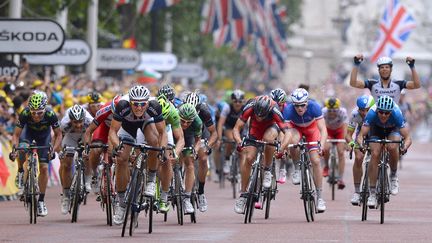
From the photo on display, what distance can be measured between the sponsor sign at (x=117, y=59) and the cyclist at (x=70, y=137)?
18330 mm

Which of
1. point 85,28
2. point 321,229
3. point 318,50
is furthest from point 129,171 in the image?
point 318,50

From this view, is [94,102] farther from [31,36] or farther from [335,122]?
[335,122]

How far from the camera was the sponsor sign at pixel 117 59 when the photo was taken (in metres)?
41.1

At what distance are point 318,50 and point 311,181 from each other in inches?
4670

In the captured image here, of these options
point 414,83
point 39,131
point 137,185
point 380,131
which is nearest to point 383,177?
point 380,131

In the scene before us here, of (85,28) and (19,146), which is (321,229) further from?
(85,28)

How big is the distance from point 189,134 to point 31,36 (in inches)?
226

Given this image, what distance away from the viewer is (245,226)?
20781 mm

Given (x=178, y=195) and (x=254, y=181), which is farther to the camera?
(x=254, y=181)

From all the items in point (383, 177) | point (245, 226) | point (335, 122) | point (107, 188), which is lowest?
point (245, 226)

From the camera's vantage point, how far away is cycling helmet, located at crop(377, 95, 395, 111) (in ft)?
68.1

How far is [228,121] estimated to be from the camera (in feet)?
99.8

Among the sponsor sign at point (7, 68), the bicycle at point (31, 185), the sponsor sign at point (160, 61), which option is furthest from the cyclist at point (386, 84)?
the sponsor sign at point (160, 61)

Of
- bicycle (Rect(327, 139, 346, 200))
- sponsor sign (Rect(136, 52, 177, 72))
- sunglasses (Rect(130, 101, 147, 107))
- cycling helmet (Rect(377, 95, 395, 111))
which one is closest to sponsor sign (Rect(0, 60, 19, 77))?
bicycle (Rect(327, 139, 346, 200))
